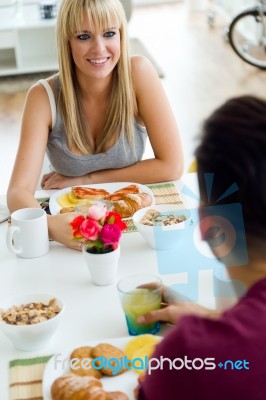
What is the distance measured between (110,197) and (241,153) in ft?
3.17

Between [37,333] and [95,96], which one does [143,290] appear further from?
[95,96]

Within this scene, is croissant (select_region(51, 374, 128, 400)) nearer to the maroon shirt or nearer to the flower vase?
the maroon shirt

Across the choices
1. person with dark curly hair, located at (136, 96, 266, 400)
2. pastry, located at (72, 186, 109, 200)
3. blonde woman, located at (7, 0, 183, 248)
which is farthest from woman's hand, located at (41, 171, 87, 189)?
person with dark curly hair, located at (136, 96, 266, 400)

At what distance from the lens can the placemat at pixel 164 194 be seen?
5.84 ft

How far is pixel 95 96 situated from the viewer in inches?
84.6

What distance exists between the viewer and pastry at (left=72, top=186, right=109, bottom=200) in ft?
6.01

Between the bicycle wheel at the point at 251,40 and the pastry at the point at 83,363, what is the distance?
4799 mm

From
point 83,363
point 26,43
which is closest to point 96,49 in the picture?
point 83,363

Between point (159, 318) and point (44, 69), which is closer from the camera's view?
point (159, 318)

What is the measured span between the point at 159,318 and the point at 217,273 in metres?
0.25

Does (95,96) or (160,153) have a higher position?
(95,96)

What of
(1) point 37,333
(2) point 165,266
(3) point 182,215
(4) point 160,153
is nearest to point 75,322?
(1) point 37,333

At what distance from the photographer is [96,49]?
2.01 meters

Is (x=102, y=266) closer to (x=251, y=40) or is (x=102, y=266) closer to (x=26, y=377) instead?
(x=26, y=377)
